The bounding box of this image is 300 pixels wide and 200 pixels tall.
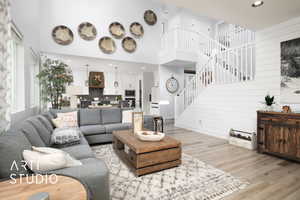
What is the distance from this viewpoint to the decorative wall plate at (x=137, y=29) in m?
6.00

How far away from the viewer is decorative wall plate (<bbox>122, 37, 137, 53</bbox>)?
5781mm

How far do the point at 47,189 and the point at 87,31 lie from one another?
546cm

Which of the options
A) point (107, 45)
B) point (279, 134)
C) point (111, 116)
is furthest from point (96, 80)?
point (279, 134)

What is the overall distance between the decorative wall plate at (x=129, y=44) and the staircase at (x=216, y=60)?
1440 mm

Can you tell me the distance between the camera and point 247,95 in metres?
3.53

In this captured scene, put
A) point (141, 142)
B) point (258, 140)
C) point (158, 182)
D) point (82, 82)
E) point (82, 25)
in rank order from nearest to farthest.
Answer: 1. point (158, 182)
2. point (141, 142)
3. point (258, 140)
4. point (82, 25)
5. point (82, 82)

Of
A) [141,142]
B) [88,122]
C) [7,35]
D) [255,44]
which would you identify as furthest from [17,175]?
[255,44]

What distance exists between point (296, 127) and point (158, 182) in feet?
8.28

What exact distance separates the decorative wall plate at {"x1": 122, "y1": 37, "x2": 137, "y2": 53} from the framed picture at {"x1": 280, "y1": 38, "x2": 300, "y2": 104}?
4587mm

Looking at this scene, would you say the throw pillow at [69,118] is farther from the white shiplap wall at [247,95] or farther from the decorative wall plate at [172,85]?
the decorative wall plate at [172,85]

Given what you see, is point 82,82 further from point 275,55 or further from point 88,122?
point 275,55

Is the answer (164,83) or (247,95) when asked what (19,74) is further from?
(164,83)

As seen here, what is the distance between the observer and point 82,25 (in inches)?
201

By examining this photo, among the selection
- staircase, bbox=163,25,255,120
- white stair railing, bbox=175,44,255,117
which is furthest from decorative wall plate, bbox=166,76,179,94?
white stair railing, bbox=175,44,255,117
